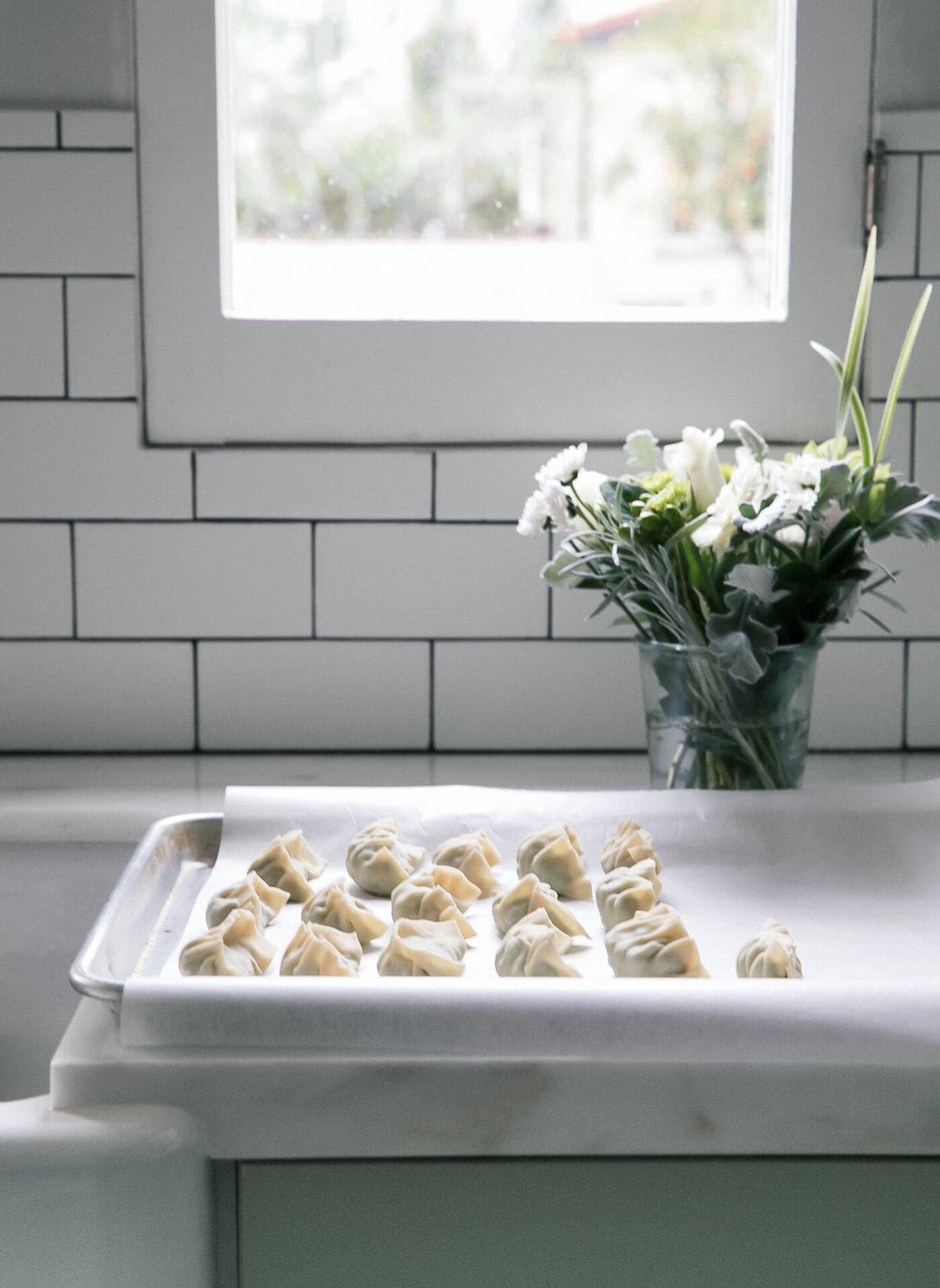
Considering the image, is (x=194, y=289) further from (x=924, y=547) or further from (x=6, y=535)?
(x=924, y=547)

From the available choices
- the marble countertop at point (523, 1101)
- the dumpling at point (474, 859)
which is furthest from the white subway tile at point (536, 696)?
the marble countertop at point (523, 1101)

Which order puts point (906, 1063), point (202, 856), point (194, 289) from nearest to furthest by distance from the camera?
point (906, 1063) → point (202, 856) → point (194, 289)

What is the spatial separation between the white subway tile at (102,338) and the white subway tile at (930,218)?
2.14 feet

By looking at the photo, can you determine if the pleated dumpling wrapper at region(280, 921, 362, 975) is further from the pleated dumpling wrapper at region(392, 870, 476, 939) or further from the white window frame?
the white window frame

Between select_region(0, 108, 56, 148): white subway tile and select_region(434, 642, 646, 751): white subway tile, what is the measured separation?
52cm

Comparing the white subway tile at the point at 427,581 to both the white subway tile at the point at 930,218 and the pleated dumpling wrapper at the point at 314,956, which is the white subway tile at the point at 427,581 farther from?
the pleated dumpling wrapper at the point at 314,956

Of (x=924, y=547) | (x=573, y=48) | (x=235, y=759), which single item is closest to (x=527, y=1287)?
(x=235, y=759)

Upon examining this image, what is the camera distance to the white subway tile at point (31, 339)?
1146 mm

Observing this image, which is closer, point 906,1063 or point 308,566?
point 906,1063

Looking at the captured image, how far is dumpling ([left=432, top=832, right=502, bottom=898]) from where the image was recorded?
833 mm

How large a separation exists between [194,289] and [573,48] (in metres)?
0.38

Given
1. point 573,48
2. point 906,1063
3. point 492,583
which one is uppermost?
point 573,48

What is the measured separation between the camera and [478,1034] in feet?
1.99

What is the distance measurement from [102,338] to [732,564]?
0.57 metres
